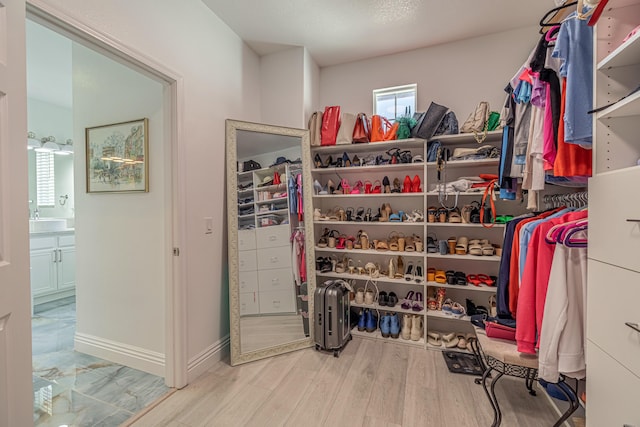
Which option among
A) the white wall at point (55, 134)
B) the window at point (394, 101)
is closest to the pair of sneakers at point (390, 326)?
the window at point (394, 101)

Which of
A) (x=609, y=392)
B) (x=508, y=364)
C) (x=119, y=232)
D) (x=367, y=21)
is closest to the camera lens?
(x=609, y=392)

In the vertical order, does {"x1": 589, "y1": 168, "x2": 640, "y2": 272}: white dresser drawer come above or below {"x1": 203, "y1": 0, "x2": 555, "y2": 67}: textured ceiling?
below

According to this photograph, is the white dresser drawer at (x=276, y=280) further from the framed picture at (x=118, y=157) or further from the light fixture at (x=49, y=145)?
the light fixture at (x=49, y=145)

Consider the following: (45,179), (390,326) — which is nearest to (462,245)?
(390,326)

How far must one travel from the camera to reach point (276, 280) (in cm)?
244

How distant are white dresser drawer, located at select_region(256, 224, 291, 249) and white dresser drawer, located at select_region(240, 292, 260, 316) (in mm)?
423

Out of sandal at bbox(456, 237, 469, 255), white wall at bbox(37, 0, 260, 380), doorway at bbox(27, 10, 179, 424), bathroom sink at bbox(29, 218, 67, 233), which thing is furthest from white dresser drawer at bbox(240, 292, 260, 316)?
bathroom sink at bbox(29, 218, 67, 233)

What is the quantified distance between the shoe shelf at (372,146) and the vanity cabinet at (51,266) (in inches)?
130

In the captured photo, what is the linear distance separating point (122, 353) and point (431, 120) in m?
3.22

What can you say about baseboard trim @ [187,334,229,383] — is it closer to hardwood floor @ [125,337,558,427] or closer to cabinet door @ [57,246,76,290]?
hardwood floor @ [125,337,558,427]

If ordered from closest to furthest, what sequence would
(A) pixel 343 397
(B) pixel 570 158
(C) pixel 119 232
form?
1. (B) pixel 570 158
2. (A) pixel 343 397
3. (C) pixel 119 232

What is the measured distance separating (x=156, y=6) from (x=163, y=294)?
195 centimetres

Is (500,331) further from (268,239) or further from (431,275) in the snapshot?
(268,239)

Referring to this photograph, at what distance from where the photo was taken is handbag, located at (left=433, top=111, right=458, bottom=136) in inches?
94.3
